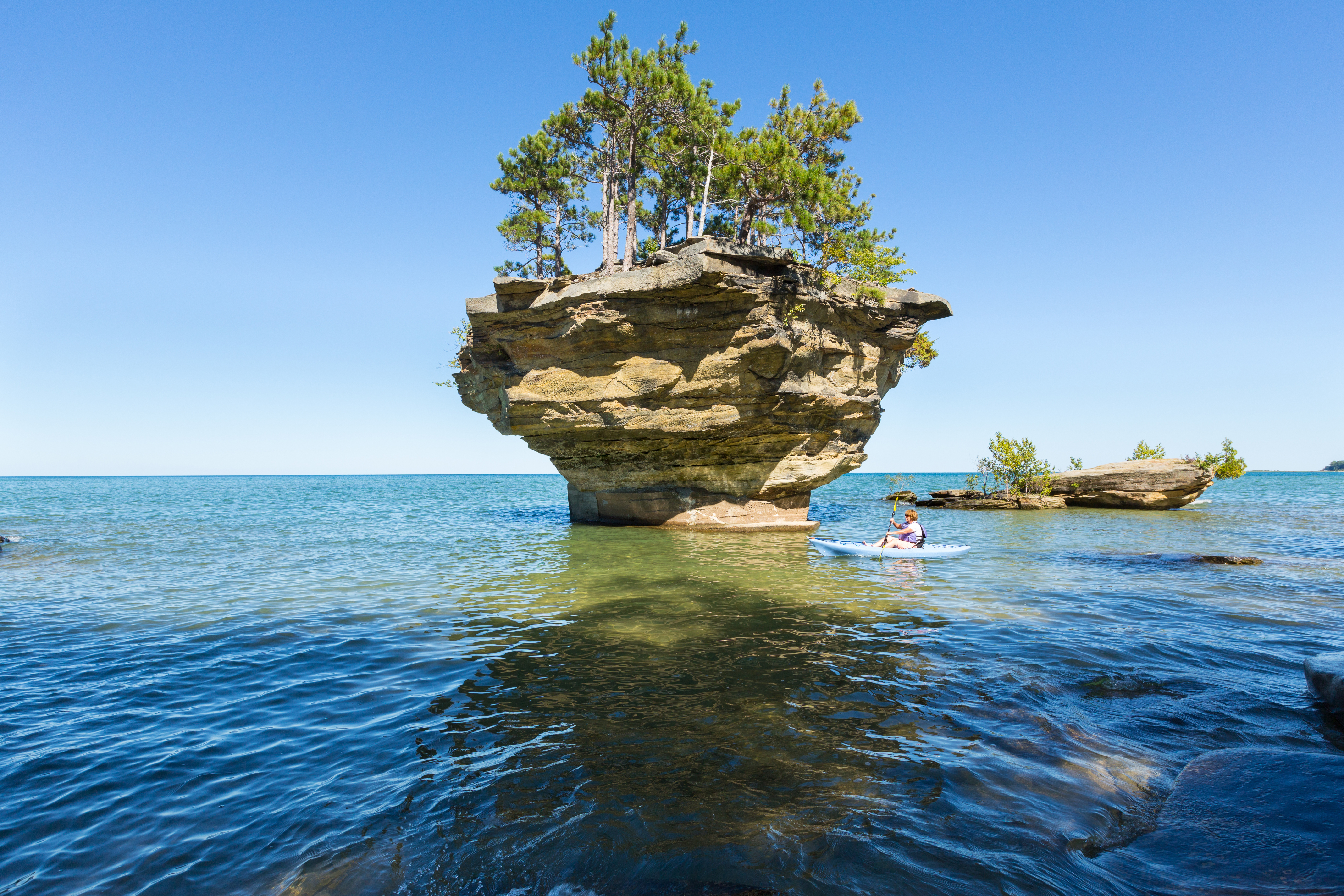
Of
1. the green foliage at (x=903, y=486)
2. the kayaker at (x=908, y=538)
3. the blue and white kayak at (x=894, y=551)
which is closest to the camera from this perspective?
the blue and white kayak at (x=894, y=551)

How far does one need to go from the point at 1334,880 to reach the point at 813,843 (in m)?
3.19

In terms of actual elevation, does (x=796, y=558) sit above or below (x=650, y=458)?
below

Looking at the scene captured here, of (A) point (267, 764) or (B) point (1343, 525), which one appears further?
(B) point (1343, 525)

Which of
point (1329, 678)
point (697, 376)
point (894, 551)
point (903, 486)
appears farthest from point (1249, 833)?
point (903, 486)

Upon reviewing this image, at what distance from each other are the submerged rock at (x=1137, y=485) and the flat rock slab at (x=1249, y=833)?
39535 millimetres

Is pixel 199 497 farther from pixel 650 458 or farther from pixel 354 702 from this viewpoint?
pixel 354 702

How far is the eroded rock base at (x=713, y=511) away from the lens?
90.8 ft

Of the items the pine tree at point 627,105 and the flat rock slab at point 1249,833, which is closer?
the flat rock slab at point 1249,833

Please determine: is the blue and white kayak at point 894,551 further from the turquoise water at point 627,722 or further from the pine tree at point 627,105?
the pine tree at point 627,105

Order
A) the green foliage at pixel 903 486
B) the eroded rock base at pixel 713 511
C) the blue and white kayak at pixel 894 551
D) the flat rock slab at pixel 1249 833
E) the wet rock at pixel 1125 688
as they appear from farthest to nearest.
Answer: the green foliage at pixel 903 486
the eroded rock base at pixel 713 511
the blue and white kayak at pixel 894 551
the wet rock at pixel 1125 688
the flat rock slab at pixel 1249 833

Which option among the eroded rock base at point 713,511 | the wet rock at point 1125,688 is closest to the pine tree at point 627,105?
the eroded rock base at point 713,511

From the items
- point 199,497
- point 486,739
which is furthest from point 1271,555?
point 199,497

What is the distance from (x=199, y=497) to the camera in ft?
222

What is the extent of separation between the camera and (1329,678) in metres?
7.04
